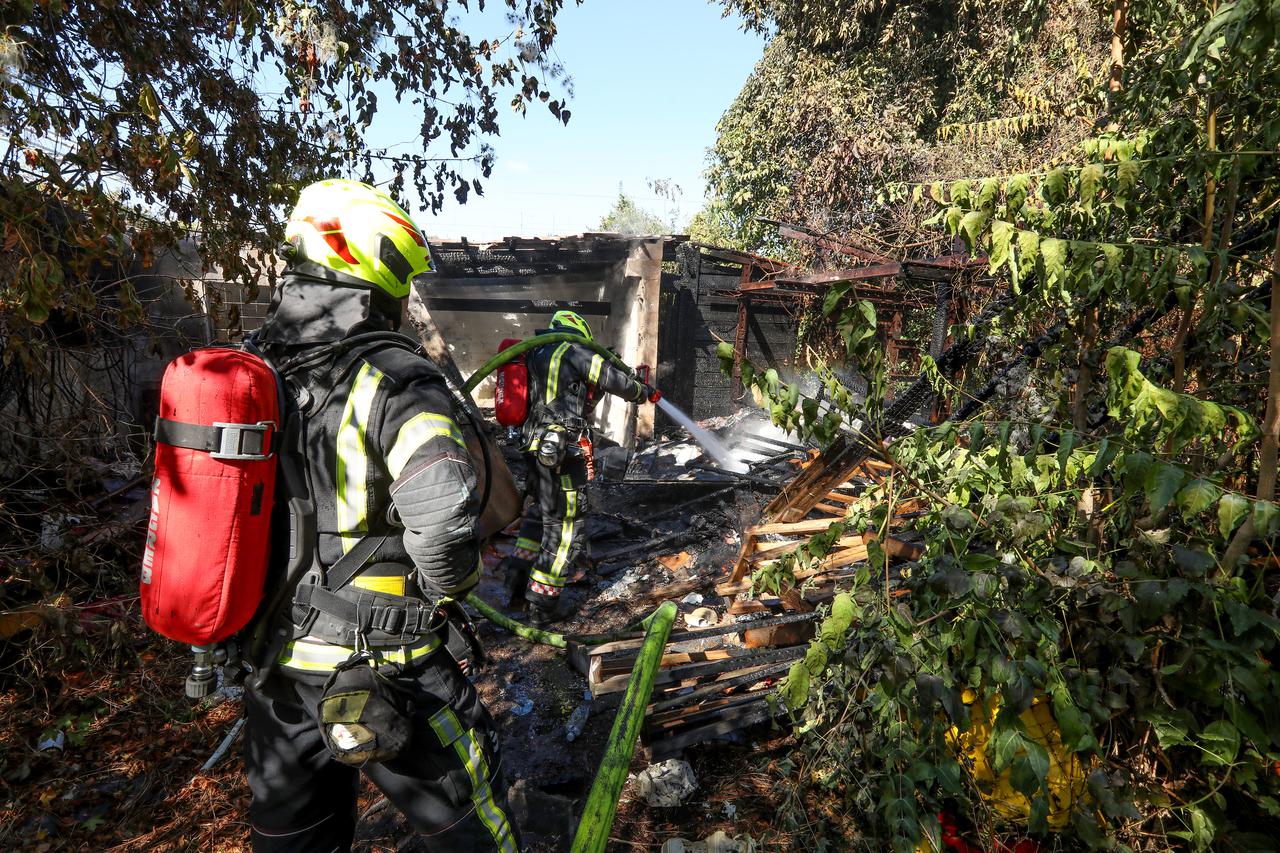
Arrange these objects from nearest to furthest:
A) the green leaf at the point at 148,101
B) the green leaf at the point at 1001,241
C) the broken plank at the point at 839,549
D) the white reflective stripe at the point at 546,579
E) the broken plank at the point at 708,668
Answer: the green leaf at the point at 1001,241
the green leaf at the point at 148,101
the broken plank at the point at 708,668
the broken plank at the point at 839,549
the white reflective stripe at the point at 546,579

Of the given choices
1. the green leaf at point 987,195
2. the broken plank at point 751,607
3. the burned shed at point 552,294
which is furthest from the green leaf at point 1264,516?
the burned shed at point 552,294

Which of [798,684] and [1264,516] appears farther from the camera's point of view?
[798,684]

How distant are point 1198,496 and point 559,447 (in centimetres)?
413

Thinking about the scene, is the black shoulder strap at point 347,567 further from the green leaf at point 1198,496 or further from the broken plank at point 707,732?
the green leaf at point 1198,496

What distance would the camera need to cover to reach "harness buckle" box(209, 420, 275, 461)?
166cm

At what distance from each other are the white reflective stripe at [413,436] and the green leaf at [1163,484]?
62.3 inches

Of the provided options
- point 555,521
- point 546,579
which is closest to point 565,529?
point 555,521

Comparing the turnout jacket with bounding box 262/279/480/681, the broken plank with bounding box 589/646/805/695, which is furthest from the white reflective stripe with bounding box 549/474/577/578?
the turnout jacket with bounding box 262/279/480/681

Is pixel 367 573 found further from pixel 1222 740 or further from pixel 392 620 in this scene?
pixel 1222 740

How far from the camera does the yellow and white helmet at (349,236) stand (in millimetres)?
2018

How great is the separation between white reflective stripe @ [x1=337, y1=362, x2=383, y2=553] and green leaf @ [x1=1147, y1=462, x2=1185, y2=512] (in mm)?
1798

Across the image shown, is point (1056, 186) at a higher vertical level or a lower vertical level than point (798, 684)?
higher

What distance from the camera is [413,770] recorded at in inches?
76.5

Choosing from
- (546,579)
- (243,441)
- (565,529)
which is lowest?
(546,579)
